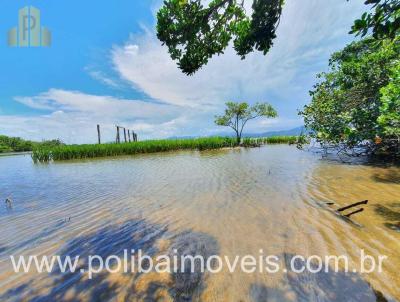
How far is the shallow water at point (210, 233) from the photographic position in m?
2.94

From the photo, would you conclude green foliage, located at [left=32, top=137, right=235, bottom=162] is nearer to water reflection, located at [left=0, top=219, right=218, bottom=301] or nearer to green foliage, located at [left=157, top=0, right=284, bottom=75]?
water reflection, located at [left=0, top=219, right=218, bottom=301]

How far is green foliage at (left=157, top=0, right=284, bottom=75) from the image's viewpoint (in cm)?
340

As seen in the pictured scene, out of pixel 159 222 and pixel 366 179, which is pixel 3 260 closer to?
pixel 159 222

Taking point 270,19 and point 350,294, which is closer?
point 350,294

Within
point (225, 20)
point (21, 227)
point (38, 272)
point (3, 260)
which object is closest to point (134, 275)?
point (38, 272)

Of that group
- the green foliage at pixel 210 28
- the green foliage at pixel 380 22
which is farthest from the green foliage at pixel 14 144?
the green foliage at pixel 380 22

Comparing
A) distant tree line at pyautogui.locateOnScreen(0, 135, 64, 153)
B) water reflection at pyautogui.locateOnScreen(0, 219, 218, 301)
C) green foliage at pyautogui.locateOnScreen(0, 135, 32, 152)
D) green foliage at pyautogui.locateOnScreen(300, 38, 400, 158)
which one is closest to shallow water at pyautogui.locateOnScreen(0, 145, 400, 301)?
water reflection at pyautogui.locateOnScreen(0, 219, 218, 301)

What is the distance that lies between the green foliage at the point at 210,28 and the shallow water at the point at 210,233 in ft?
10.5

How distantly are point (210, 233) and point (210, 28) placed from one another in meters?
3.74

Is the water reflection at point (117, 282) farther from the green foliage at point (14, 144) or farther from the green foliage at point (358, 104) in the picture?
the green foliage at point (14, 144)

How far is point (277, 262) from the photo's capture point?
350cm

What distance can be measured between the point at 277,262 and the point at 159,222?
2812 mm

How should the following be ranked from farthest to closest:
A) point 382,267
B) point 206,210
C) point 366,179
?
1. point 366,179
2. point 206,210
3. point 382,267

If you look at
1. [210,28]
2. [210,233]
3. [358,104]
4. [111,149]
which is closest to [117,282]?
[210,233]
